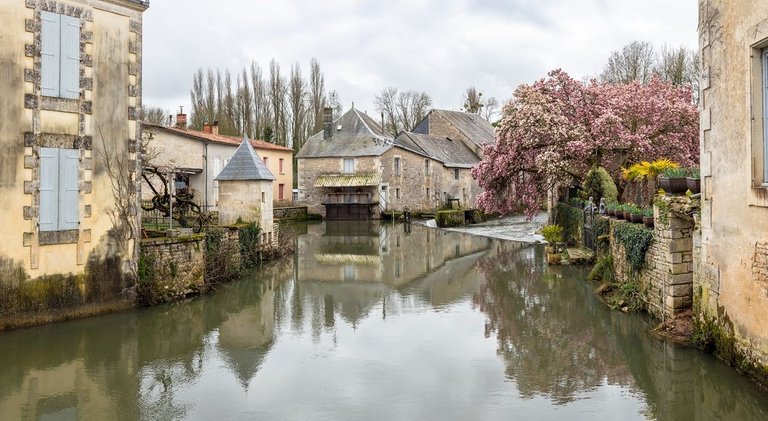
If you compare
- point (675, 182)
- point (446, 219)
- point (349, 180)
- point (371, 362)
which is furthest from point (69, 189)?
point (349, 180)

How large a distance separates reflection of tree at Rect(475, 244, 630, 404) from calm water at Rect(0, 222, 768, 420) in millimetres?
35

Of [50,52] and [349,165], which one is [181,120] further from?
[50,52]

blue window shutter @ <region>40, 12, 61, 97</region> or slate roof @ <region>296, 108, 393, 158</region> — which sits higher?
slate roof @ <region>296, 108, 393, 158</region>

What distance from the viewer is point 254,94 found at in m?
45.2

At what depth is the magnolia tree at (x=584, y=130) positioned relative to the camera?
2036 centimetres

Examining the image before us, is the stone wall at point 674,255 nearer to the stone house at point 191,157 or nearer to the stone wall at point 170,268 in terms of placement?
the stone wall at point 170,268

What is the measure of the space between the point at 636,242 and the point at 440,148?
3362cm

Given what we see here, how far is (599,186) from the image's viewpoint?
18.1 meters

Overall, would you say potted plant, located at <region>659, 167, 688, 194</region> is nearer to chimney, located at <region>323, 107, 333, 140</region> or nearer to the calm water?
the calm water

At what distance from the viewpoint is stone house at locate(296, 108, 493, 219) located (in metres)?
37.9

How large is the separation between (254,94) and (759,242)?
41.8 m

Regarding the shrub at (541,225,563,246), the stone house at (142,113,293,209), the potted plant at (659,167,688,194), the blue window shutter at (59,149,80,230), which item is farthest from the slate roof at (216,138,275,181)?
the potted plant at (659,167,688,194)

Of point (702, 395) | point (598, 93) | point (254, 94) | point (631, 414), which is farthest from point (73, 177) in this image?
point (254, 94)

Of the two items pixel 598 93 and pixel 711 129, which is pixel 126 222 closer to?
pixel 711 129
